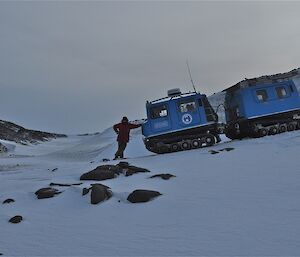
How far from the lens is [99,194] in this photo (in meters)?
10.1

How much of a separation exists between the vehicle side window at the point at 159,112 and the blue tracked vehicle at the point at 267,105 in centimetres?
387

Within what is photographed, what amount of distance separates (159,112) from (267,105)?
5.35m

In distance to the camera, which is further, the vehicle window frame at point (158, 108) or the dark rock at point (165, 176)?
the vehicle window frame at point (158, 108)

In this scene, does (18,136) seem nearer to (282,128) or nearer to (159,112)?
(159,112)

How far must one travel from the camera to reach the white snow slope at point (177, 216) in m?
7.07

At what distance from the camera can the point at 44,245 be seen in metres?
7.77

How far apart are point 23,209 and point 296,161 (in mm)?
7550

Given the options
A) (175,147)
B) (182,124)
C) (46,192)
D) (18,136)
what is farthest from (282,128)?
(18,136)

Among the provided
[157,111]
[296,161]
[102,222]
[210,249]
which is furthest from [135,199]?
[157,111]

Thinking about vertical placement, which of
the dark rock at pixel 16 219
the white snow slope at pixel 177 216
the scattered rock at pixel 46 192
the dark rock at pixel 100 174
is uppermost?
the dark rock at pixel 100 174

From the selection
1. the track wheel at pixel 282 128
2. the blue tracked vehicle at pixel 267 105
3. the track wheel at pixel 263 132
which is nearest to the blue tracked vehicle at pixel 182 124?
the blue tracked vehicle at pixel 267 105

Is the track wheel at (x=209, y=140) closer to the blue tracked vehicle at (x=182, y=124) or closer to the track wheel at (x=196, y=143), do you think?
the blue tracked vehicle at (x=182, y=124)

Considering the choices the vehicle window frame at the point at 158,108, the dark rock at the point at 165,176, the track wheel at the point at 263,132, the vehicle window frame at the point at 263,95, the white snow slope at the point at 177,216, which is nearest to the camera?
the white snow slope at the point at 177,216

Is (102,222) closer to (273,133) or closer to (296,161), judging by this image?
(296,161)
